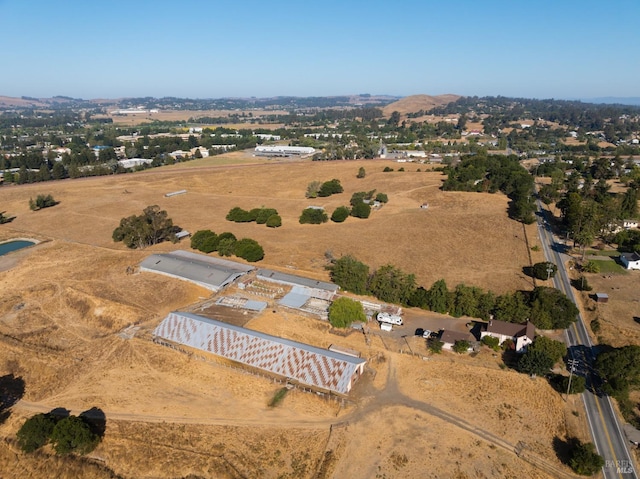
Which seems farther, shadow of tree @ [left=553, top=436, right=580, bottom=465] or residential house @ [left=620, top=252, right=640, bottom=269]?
residential house @ [left=620, top=252, right=640, bottom=269]

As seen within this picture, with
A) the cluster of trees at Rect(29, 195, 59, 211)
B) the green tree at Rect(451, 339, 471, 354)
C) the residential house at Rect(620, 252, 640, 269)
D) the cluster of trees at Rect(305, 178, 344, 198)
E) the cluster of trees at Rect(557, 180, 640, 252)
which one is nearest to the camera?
the green tree at Rect(451, 339, 471, 354)

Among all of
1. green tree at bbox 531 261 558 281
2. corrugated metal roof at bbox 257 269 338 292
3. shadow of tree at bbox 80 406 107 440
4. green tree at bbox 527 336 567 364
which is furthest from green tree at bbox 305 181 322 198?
shadow of tree at bbox 80 406 107 440

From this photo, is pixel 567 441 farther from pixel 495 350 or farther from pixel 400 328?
pixel 400 328

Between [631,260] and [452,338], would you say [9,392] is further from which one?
[631,260]

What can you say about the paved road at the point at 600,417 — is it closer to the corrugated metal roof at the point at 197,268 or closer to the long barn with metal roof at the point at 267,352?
the long barn with metal roof at the point at 267,352

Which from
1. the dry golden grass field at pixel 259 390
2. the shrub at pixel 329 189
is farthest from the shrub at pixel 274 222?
the shrub at pixel 329 189

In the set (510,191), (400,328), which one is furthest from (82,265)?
(510,191)

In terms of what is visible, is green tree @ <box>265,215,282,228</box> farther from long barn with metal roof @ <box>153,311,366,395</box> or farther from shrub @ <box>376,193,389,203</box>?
long barn with metal roof @ <box>153,311,366,395</box>
